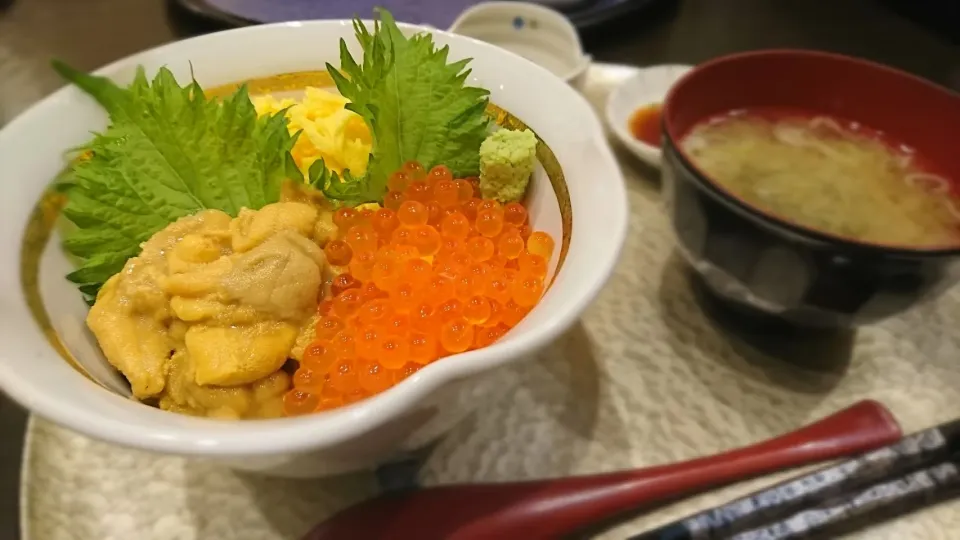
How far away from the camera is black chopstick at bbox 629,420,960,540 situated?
2.56 ft

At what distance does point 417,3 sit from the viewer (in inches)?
71.1

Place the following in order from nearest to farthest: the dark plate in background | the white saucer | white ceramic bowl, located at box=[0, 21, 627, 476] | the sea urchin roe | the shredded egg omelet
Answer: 1. white ceramic bowl, located at box=[0, 21, 627, 476]
2. the sea urchin roe
3. the shredded egg omelet
4. the white saucer
5. the dark plate in background

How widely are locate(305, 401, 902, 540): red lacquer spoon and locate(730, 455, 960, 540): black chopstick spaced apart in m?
0.05

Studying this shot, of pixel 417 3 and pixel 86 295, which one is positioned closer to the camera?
pixel 86 295

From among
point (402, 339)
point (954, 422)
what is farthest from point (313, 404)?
point (954, 422)

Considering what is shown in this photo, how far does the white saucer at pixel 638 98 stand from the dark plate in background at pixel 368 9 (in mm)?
294

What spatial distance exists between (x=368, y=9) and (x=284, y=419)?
142 cm

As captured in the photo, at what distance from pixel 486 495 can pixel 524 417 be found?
155 millimetres

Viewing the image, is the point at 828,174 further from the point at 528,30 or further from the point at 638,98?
the point at 528,30

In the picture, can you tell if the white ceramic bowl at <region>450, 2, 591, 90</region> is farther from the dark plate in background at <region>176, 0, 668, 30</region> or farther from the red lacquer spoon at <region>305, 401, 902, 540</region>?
the red lacquer spoon at <region>305, 401, 902, 540</region>

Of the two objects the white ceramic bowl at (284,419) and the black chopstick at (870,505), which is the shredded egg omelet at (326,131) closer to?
the white ceramic bowl at (284,419)

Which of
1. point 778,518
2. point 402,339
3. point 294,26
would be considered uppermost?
point 294,26

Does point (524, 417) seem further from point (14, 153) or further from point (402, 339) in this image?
point (14, 153)

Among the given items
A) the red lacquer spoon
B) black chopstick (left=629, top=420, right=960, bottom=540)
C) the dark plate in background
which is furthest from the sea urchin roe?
the dark plate in background
